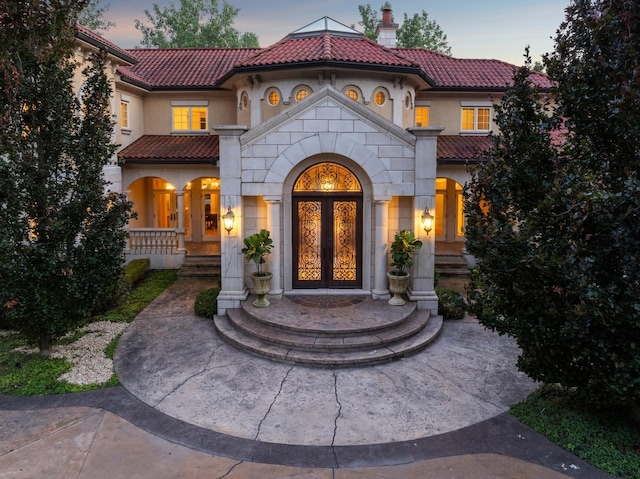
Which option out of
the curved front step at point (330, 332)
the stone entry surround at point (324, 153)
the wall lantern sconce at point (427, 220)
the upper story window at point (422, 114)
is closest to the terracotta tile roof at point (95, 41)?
the stone entry surround at point (324, 153)

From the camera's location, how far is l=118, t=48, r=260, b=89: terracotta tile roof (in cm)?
2095

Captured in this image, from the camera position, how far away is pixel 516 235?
6.81m

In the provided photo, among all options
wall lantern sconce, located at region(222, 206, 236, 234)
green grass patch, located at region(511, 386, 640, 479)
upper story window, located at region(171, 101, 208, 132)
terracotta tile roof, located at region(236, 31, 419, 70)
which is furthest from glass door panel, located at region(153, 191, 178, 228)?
green grass patch, located at region(511, 386, 640, 479)

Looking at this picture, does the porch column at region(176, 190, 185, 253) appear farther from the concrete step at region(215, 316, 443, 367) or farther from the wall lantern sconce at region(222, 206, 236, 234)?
the concrete step at region(215, 316, 443, 367)

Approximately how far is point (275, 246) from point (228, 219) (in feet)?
4.81

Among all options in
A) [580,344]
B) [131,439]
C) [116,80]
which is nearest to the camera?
[580,344]

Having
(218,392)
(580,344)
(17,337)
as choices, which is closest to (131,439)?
(218,392)

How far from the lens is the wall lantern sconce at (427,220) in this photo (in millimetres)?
12281

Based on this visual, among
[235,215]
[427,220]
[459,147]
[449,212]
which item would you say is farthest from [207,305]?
[449,212]

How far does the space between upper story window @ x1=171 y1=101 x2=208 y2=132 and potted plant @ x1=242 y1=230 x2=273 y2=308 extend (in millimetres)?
11096

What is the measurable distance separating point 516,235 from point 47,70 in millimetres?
8741

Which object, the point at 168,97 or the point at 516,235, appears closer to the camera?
the point at 516,235

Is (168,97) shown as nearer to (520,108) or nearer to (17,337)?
(17,337)

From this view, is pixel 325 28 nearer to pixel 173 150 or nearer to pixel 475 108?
pixel 475 108
